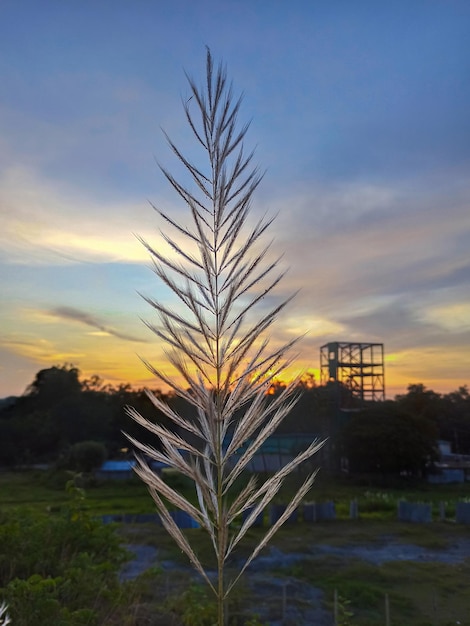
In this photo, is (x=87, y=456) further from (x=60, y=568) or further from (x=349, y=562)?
(x=60, y=568)

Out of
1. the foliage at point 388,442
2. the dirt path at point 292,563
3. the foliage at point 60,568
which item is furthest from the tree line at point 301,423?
the foliage at point 60,568

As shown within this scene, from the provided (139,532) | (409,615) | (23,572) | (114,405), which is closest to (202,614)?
(23,572)

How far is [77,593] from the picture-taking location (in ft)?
13.9

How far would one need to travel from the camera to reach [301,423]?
27719mm

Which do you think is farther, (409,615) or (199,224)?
(409,615)

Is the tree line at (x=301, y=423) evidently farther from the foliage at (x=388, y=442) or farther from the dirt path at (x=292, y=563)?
the dirt path at (x=292, y=563)

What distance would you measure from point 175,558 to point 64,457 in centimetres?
1614

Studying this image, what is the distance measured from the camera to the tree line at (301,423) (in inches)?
972

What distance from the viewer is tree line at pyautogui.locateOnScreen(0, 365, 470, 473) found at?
972 inches

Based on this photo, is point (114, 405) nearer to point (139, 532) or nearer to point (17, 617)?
point (139, 532)

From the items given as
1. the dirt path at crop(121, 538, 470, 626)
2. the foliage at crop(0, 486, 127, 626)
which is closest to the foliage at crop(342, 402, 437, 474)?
the dirt path at crop(121, 538, 470, 626)

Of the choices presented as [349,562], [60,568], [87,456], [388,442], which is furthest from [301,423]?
[60,568]

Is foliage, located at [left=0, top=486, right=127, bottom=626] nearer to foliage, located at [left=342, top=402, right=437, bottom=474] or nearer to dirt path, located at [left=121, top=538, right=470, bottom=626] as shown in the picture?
dirt path, located at [left=121, top=538, right=470, bottom=626]

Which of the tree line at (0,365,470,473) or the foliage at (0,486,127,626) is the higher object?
the tree line at (0,365,470,473)
